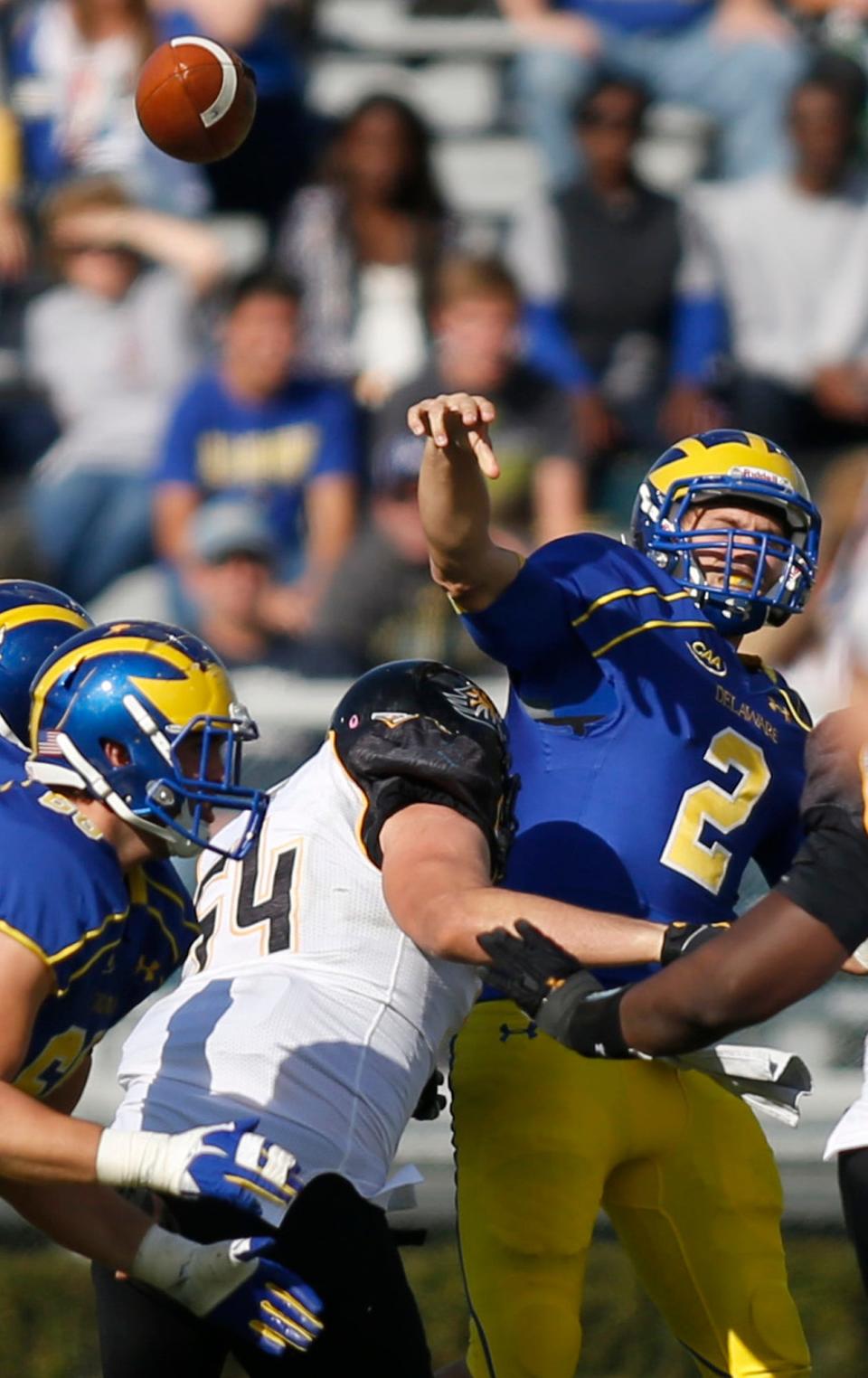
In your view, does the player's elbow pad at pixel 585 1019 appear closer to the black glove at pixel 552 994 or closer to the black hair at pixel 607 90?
the black glove at pixel 552 994

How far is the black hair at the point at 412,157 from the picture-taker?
8414 millimetres

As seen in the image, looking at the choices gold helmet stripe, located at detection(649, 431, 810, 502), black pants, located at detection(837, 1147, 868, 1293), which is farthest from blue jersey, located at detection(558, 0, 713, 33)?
black pants, located at detection(837, 1147, 868, 1293)

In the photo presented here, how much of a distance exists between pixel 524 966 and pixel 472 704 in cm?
57

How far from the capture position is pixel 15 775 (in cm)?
376

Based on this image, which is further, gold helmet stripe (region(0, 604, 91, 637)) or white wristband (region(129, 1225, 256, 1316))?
gold helmet stripe (region(0, 604, 91, 637))

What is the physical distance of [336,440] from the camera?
8000 mm

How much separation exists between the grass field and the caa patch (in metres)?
2.54

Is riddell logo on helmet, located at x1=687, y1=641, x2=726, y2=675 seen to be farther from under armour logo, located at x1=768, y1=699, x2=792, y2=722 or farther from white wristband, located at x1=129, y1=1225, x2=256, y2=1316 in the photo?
white wristband, located at x1=129, y1=1225, x2=256, y2=1316

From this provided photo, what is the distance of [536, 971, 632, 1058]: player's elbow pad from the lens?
3234 mm

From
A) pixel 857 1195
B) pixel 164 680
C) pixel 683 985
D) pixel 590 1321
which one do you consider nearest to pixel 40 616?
pixel 164 680

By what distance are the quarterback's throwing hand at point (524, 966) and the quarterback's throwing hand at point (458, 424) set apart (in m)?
0.80

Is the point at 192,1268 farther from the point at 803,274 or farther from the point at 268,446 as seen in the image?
the point at 803,274

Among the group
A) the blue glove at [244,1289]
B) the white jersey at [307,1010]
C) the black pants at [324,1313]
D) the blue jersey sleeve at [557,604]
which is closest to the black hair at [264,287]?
the blue jersey sleeve at [557,604]

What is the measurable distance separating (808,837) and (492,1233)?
1.03m
